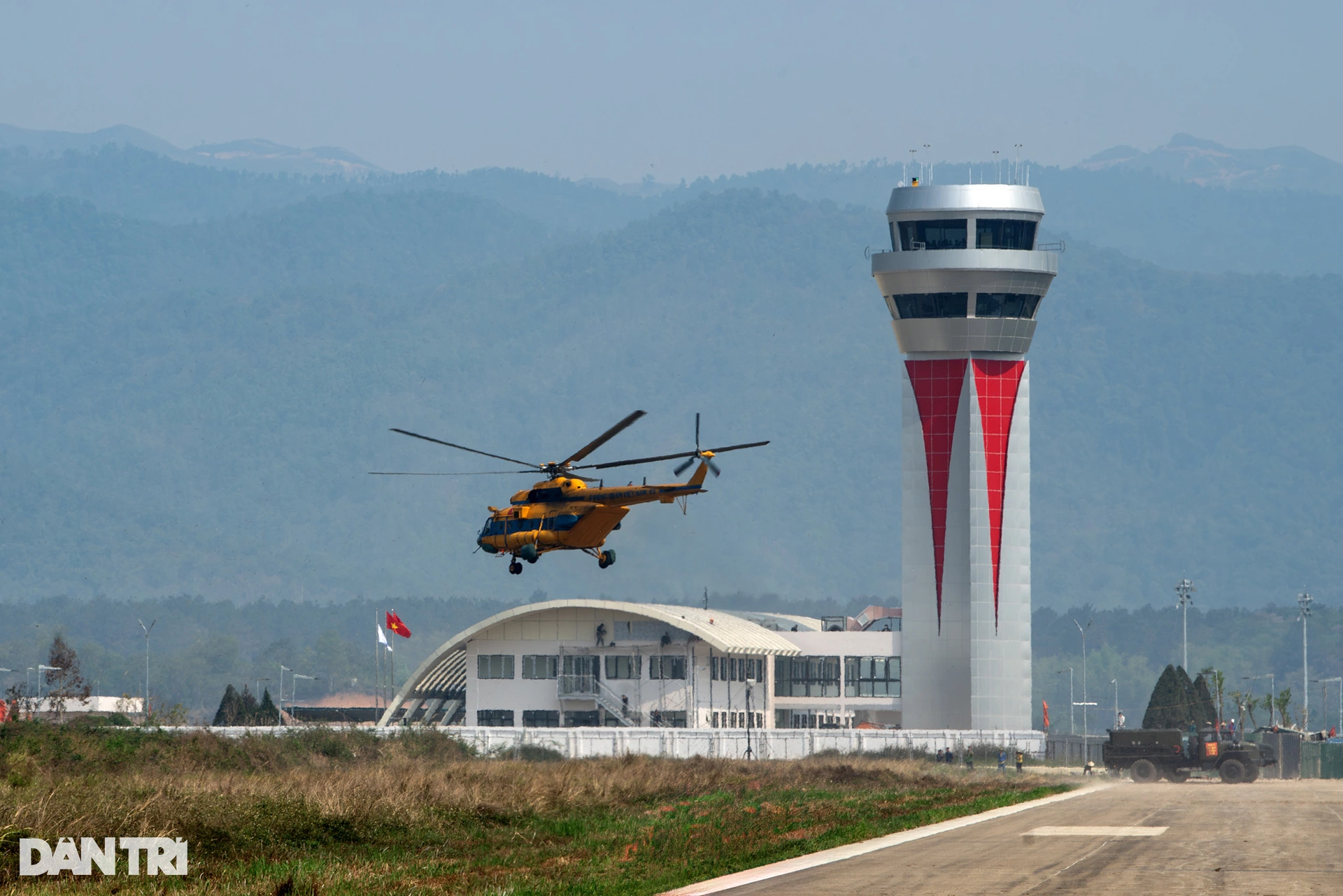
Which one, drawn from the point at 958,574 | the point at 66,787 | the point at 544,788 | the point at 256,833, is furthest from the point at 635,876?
the point at 958,574

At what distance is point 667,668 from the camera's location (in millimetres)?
129000

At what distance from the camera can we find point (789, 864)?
42.2 metres

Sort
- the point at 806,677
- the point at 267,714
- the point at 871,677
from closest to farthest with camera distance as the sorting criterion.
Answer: the point at 267,714 < the point at 871,677 < the point at 806,677

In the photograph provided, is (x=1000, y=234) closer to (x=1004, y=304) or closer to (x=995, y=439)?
(x=1004, y=304)

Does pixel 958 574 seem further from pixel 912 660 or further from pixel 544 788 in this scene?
pixel 544 788

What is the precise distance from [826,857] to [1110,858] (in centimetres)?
631

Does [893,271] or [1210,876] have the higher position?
[893,271]

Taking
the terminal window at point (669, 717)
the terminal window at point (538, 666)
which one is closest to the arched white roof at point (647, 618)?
the terminal window at point (538, 666)

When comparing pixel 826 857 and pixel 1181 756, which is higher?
pixel 826 857

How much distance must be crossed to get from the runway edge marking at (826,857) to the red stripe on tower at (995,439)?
66553 millimetres

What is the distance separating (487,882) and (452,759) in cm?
4840

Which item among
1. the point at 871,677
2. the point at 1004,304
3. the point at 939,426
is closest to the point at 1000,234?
the point at 1004,304

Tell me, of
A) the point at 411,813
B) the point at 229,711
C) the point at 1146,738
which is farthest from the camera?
the point at 229,711

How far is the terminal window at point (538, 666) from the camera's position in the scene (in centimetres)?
13138
